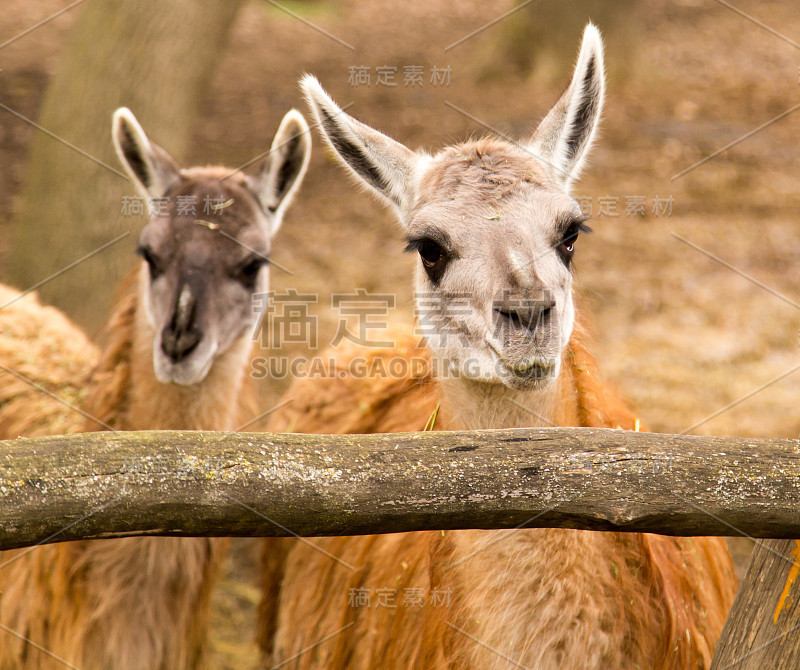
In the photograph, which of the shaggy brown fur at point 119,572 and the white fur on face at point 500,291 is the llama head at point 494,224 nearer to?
the white fur on face at point 500,291

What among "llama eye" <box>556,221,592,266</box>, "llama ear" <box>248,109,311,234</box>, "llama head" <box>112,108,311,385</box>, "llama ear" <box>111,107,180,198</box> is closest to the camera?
"llama eye" <box>556,221,592,266</box>

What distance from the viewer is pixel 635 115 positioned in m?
10.6

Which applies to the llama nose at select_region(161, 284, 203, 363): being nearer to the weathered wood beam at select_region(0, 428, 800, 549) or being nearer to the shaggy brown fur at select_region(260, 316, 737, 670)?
the shaggy brown fur at select_region(260, 316, 737, 670)

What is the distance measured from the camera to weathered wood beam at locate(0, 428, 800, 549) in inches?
64.1

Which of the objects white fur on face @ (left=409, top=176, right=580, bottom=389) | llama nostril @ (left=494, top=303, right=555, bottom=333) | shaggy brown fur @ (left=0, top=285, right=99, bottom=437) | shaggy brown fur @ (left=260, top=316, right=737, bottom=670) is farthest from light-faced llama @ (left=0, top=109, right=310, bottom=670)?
llama nostril @ (left=494, top=303, right=555, bottom=333)

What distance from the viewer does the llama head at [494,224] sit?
7.82ft

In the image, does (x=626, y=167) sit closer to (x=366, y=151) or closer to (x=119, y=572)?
(x=366, y=151)

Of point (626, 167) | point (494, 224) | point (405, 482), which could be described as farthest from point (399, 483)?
point (626, 167)

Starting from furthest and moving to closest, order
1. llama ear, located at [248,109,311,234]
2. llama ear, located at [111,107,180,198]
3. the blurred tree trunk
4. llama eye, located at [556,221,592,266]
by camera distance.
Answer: the blurred tree trunk → llama ear, located at [248,109,311,234] → llama ear, located at [111,107,180,198] → llama eye, located at [556,221,592,266]

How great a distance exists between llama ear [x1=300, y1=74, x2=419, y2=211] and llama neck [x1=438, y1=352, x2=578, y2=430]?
867 millimetres

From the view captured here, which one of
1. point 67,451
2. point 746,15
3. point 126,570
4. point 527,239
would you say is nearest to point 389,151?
point 527,239

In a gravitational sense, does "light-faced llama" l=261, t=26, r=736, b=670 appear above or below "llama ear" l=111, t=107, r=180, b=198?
below

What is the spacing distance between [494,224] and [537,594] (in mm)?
1149

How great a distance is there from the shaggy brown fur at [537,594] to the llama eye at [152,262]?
Answer: 1.28 m
